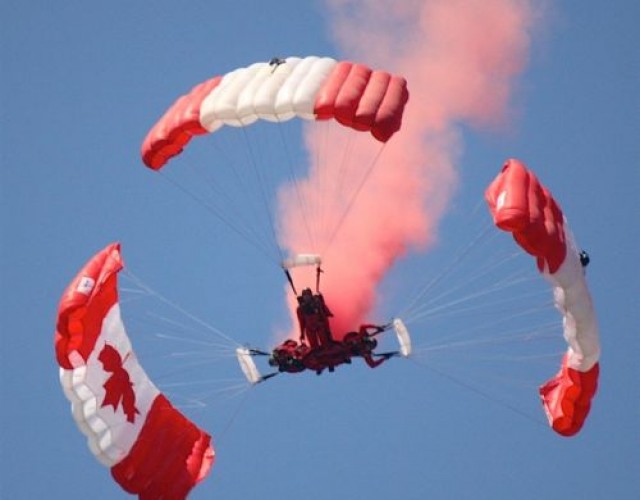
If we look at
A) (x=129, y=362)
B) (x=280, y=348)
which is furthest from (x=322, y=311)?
(x=129, y=362)

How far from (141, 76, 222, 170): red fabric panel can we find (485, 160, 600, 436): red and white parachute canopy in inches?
155

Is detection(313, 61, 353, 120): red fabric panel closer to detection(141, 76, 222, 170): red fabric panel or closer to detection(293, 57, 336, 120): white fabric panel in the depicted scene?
detection(293, 57, 336, 120): white fabric panel

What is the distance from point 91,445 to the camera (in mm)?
22469

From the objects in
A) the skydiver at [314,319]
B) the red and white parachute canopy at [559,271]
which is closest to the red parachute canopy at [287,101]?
the red and white parachute canopy at [559,271]

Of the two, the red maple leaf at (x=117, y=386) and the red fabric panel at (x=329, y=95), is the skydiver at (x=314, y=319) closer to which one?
the red fabric panel at (x=329, y=95)

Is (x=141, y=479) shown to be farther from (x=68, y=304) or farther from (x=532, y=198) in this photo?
(x=532, y=198)

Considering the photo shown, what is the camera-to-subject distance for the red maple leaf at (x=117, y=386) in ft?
75.0

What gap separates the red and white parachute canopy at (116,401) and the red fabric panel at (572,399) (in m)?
4.55

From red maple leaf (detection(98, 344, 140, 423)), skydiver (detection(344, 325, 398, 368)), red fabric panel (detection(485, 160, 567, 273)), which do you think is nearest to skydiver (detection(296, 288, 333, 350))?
skydiver (detection(344, 325, 398, 368))

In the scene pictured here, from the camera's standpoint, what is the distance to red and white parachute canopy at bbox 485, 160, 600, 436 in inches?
807

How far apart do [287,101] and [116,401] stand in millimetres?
4399

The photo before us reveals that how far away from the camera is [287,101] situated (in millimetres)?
21891

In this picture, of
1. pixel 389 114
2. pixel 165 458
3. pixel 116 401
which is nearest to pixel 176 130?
pixel 389 114

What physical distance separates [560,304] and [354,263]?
6574 millimetres
